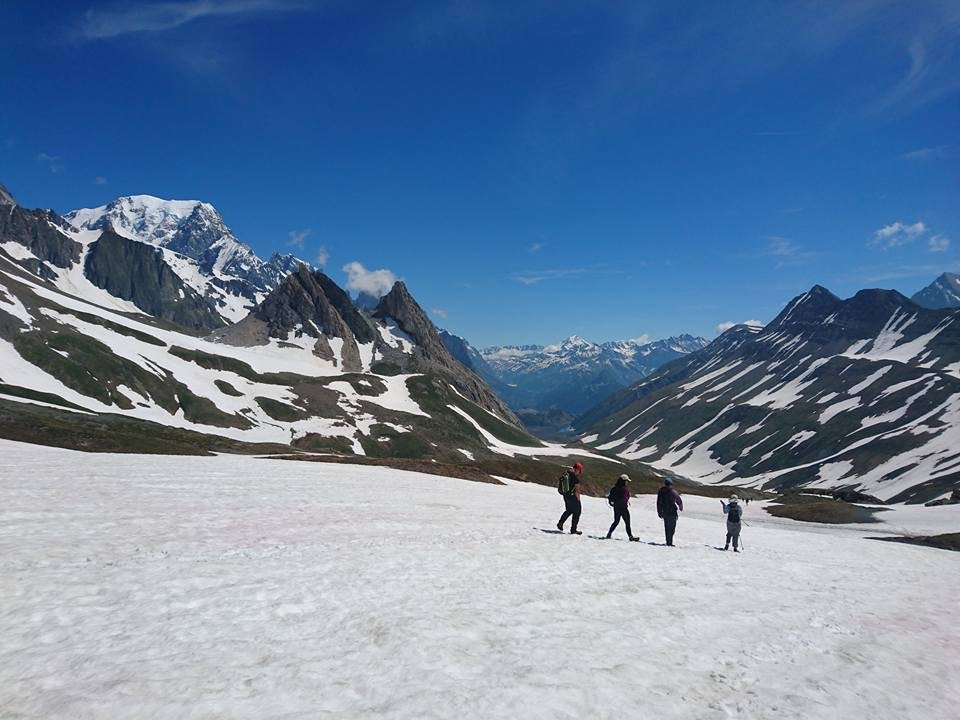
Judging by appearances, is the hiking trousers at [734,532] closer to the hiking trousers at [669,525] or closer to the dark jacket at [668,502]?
the hiking trousers at [669,525]

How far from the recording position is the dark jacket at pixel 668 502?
1072 inches

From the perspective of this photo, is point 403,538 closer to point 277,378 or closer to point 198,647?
point 198,647

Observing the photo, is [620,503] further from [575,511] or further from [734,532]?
[734,532]

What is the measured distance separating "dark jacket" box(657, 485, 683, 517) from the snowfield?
204 cm

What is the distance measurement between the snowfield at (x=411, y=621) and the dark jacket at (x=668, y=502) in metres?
2.04

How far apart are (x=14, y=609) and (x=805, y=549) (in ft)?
115

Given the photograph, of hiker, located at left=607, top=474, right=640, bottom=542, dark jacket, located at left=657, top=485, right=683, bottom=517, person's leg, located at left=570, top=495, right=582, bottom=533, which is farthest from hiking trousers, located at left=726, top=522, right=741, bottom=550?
person's leg, located at left=570, top=495, right=582, bottom=533

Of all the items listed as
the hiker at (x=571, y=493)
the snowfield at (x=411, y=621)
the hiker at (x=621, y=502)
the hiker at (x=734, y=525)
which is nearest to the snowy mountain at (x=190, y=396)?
the snowfield at (x=411, y=621)

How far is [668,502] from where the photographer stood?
1078 inches

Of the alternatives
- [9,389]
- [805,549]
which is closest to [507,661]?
[805,549]

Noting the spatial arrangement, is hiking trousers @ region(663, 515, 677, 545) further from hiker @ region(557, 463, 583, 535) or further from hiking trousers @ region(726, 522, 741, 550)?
hiker @ region(557, 463, 583, 535)

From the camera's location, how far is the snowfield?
911 cm

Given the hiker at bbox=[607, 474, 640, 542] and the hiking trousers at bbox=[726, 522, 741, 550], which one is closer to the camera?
the hiker at bbox=[607, 474, 640, 542]

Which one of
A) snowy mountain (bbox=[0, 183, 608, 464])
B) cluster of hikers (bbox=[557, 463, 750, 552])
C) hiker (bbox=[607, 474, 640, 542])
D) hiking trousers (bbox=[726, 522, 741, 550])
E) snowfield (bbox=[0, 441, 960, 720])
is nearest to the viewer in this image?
snowfield (bbox=[0, 441, 960, 720])
